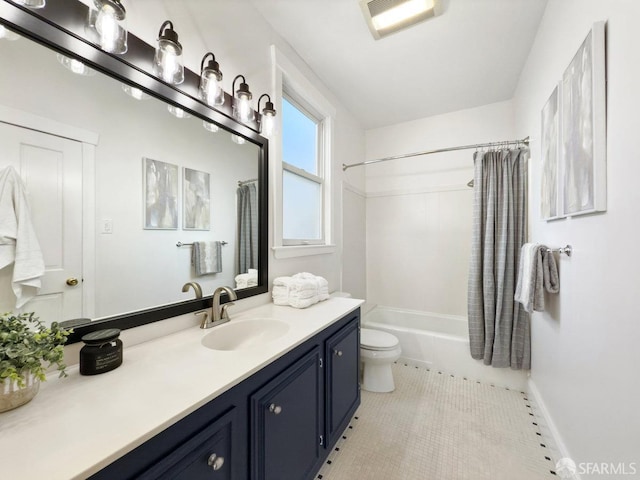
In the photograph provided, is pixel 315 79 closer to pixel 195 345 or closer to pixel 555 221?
pixel 555 221

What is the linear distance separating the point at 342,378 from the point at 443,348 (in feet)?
4.55

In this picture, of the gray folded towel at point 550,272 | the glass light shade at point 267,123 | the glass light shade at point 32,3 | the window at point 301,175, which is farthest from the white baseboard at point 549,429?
the glass light shade at point 32,3

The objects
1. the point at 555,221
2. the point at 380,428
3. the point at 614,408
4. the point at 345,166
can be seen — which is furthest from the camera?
the point at 345,166

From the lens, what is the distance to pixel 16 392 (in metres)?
0.61

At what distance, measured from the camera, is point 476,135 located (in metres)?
2.77

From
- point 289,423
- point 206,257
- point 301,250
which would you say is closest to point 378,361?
point 301,250

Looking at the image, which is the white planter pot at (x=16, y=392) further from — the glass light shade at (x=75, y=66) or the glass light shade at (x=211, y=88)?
the glass light shade at (x=211, y=88)

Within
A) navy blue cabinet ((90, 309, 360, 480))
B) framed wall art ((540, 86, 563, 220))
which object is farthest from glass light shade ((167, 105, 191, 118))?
framed wall art ((540, 86, 563, 220))

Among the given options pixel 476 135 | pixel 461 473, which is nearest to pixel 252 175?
pixel 461 473

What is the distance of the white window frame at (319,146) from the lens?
1.77 m

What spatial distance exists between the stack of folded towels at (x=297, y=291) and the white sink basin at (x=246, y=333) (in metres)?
0.27

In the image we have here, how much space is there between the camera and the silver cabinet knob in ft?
2.39

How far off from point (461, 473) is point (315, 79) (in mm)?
2907

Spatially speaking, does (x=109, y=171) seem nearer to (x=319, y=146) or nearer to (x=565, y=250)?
(x=319, y=146)
